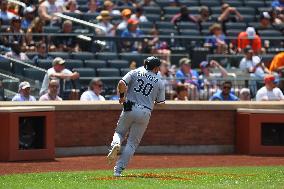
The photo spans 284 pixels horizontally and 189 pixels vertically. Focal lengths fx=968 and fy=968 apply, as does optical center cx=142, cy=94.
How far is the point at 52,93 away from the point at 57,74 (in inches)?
29.6

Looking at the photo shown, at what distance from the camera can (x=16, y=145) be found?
58.0ft

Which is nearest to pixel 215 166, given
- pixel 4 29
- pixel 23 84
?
pixel 23 84

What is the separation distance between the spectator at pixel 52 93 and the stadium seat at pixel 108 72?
2.34 metres

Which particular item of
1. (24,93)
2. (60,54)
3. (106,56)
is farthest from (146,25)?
(24,93)

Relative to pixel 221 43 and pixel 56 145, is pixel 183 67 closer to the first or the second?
pixel 221 43

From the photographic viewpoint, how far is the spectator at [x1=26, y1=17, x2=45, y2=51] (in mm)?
21578

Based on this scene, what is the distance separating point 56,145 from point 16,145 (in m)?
1.38

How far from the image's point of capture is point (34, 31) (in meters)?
22.0

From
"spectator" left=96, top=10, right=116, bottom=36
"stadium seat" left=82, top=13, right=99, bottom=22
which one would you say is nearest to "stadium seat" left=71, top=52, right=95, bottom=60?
"spectator" left=96, top=10, right=116, bottom=36

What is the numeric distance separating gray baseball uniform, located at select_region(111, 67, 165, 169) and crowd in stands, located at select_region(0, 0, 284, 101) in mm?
4555

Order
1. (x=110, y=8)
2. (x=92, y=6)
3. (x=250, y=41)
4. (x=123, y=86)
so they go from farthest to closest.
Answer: (x=110, y=8)
(x=92, y=6)
(x=250, y=41)
(x=123, y=86)

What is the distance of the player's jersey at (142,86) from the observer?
579 inches

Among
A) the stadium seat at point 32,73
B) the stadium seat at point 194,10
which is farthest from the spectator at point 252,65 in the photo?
the stadium seat at point 32,73

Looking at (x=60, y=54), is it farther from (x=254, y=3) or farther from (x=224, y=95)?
(x=254, y=3)
